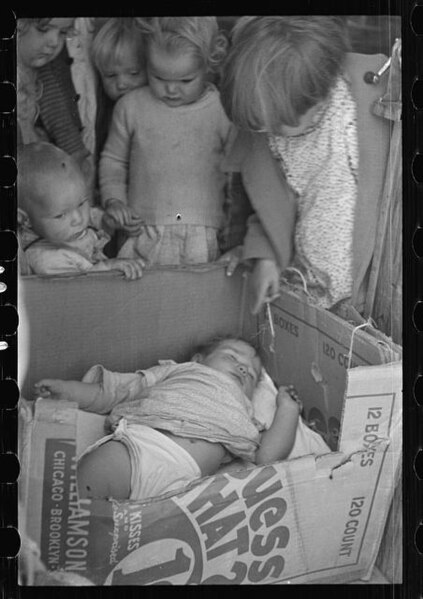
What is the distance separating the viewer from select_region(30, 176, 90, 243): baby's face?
1.32 meters

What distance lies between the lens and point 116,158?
52.7 inches

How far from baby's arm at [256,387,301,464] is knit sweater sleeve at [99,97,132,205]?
0.30 meters

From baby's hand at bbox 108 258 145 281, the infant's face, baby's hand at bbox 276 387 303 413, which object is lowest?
baby's hand at bbox 276 387 303 413

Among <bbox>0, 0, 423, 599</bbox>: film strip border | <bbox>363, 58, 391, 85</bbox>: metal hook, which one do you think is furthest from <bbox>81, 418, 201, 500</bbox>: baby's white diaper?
<bbox>363, 58, 391, 85</bbox>: metal hook

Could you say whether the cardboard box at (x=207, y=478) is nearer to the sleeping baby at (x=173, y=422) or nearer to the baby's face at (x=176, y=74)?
the sleeping baby at (x=173, y=422)

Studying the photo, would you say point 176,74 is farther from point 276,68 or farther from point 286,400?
point 286,400

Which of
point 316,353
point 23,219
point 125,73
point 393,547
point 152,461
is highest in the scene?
point 125,73

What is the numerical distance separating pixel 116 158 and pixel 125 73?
10 cm

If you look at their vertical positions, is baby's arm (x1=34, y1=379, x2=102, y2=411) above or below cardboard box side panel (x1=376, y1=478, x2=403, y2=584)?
above

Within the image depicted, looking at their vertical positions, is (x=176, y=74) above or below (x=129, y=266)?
above

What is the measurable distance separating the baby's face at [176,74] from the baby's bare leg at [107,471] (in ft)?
1.30

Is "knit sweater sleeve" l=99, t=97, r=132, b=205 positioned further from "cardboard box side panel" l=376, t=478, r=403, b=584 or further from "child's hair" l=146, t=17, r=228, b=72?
"cardboard box side panel" l=376, t=478, r=403, b=584

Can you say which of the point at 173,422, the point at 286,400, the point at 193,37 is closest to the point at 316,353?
the point at 286,400
